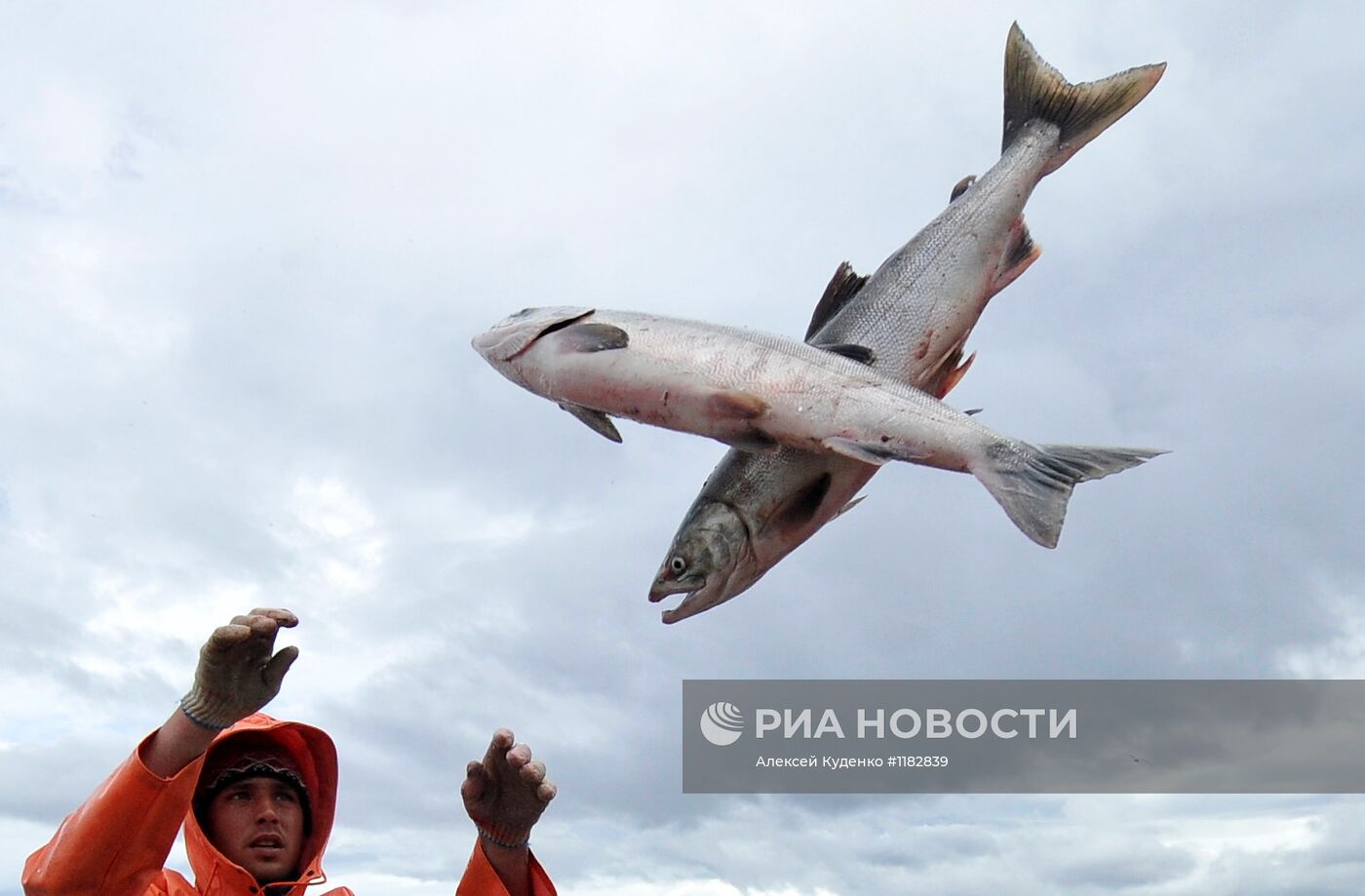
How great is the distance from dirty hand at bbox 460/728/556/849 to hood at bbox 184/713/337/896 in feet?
2.61

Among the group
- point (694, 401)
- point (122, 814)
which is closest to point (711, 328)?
point (694, 401)

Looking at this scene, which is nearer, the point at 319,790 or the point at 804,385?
the point at 804,385

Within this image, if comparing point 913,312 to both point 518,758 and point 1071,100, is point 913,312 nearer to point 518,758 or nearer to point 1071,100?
point 1071,100

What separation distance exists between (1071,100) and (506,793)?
11.5 ft

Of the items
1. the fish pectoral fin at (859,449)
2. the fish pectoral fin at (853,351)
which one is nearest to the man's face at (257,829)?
the fish pectoral fin at (859,449)

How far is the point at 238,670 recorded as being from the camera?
4.55 metres

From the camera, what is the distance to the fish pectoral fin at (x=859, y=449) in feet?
14.9

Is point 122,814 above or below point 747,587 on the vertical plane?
below

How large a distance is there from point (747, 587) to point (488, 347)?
130cm

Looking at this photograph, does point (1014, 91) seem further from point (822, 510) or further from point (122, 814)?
point (122, 814)

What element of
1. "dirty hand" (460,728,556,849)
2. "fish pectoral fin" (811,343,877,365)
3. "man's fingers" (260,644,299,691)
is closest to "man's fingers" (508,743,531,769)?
"dirty hand" (460,728,556,849)

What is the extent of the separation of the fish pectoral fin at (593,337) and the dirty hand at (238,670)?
1.29m

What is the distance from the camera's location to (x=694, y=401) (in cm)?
460

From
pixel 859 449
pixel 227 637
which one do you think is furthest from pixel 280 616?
pixel 859 449
